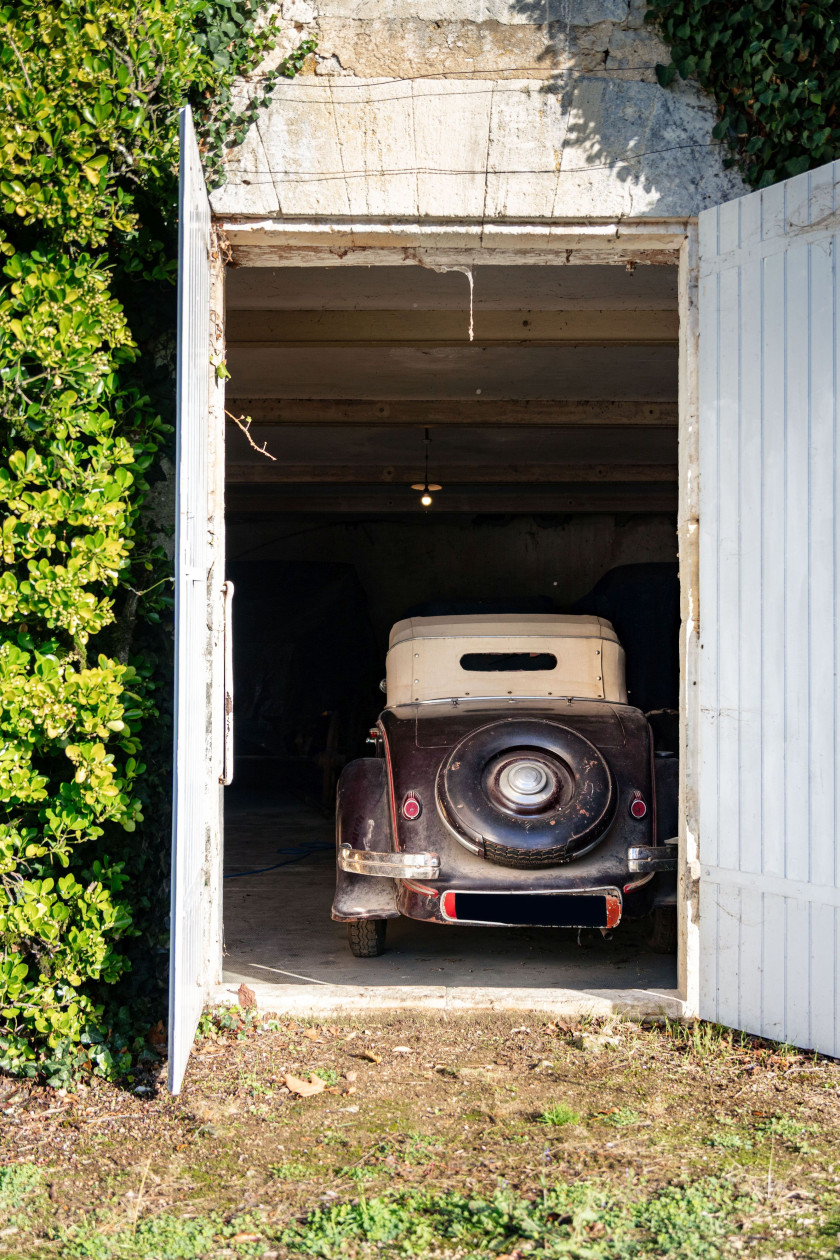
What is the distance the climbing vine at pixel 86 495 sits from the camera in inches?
137

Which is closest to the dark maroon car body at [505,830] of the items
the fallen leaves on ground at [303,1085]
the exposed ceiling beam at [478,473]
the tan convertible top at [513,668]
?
the tan convertible top at [513,668]

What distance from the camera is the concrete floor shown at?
4.30 meters

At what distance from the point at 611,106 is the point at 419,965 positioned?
3.89 m

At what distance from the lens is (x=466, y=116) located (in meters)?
4.11

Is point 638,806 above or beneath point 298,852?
above

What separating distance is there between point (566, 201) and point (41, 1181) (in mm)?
3893

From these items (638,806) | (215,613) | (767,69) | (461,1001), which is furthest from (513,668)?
(767,69)

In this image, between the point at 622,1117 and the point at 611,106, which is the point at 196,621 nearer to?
the point at 622,1117

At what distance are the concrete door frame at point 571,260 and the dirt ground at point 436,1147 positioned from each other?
0.36ft

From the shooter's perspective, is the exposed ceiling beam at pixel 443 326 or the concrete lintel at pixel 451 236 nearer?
the concrete lintel at pixel 451 236

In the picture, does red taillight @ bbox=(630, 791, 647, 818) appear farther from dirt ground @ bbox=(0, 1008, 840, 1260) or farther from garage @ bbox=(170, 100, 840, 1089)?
dirt ground @ bbox=(0, 1008, 840, 1260)

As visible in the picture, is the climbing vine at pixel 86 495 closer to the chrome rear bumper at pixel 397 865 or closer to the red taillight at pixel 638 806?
the chrome rear bumper at pixel 397 865

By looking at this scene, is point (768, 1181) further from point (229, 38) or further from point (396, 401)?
point (396, 401)

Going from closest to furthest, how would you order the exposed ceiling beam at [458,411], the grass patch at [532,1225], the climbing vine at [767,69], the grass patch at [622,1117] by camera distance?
the grass patch at [532,1225]
the grass patch at [622,1117]
the climbing vine at [767,69]
the exposed ceiling beam at [458,411]
